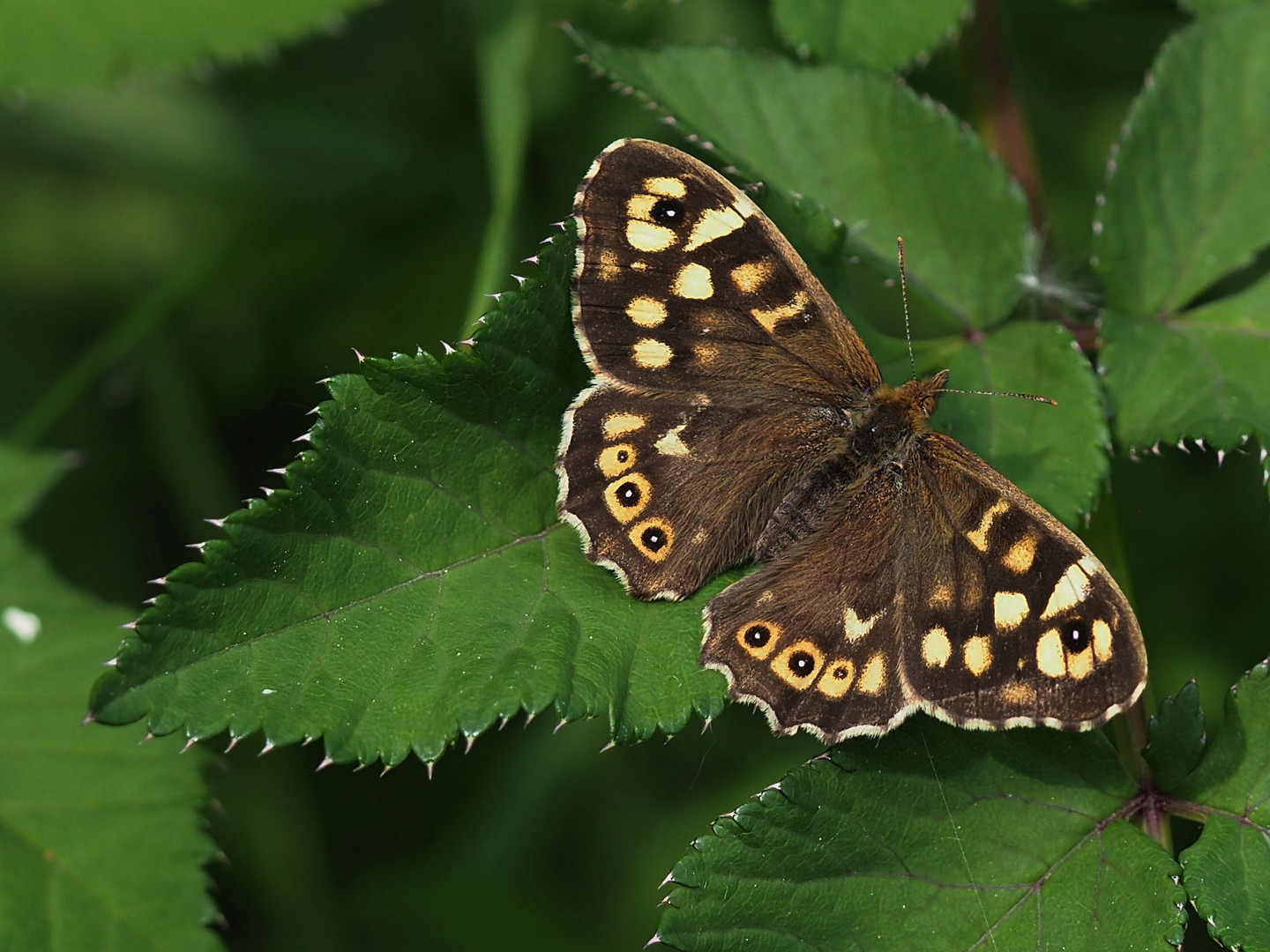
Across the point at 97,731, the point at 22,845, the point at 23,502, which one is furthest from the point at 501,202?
the point at 22,845

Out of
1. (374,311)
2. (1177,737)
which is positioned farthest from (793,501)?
(374,311)

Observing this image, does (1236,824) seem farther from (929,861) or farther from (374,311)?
(374,311)

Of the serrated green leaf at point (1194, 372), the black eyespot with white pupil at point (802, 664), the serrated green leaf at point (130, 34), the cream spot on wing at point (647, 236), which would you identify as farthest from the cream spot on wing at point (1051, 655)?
the serrated green leaf at point (130, 34)

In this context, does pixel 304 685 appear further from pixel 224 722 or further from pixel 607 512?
pixel 607 512

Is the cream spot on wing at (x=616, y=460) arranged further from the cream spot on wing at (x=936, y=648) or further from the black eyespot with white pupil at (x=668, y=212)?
the cream spot on wing at (x=936, y=648)

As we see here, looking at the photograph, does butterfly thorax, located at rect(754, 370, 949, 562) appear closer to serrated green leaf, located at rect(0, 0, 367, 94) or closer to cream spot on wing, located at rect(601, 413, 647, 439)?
cream spot on wing, located at rect(601, 413, 647, 439)

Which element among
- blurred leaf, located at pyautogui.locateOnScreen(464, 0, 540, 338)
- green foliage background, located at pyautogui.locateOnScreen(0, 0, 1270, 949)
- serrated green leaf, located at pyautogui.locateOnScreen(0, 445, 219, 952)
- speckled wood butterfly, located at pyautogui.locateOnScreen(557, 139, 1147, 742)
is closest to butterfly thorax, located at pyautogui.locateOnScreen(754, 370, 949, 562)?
speckled wood butterfly, located at pyautogui.locateOnScreen(557, 139, 1147, 742)
